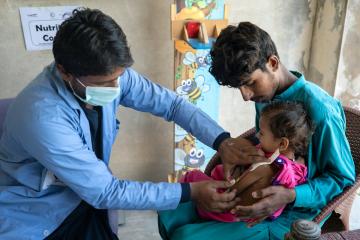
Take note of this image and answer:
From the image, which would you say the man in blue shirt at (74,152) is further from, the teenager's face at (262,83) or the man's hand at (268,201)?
the teenager's face at (262,83)

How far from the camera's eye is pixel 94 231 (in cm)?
160

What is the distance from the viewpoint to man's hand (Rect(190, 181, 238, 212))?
57.4 inches

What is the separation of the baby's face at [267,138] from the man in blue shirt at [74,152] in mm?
70

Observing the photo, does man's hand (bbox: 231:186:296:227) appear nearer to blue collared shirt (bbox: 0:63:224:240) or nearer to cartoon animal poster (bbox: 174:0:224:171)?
blue collared shirt (bbox: 0:63:224:240)

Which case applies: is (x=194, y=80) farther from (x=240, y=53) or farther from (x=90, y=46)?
(x=90, y=46)

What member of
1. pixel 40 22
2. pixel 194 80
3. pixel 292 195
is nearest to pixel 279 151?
pixel 292 195

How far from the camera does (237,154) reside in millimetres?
1594

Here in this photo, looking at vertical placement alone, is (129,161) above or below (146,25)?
below

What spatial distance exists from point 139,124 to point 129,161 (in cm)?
30

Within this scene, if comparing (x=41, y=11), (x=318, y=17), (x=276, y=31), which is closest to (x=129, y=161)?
(x=41, y=11)

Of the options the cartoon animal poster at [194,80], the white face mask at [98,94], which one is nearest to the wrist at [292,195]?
the white face mask at [98,94]

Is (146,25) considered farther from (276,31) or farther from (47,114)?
(47,114)

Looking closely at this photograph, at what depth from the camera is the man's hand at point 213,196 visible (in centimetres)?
146

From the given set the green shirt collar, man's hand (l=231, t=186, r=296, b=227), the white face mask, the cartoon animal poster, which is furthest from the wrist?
the cartoon animal poster
